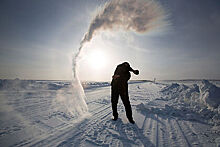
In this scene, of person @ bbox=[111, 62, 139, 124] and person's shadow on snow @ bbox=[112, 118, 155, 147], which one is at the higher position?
person @ bbox=[111, 62, 139, 124]

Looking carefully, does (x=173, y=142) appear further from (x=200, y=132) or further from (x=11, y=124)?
(x=11, y=124)

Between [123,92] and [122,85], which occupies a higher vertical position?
A: [122,85]

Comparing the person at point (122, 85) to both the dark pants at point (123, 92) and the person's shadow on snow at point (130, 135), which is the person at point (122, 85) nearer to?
the dark pants at point (123, 92)

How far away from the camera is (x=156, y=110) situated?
457 centimetres

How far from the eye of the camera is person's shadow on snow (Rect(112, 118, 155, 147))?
89.6 inches

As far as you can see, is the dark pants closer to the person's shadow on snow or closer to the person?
the person

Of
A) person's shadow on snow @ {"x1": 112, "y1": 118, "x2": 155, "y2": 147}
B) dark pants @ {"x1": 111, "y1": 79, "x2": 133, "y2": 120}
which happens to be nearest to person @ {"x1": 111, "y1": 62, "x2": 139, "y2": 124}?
dark pants @ {"x1": 111, "y1": 79, "x2": 133, "y2": 120}

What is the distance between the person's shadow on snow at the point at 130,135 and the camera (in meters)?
2.28

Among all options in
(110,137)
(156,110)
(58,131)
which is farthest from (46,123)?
(156,110)

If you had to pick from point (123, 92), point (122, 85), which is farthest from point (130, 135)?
point (122, 85)

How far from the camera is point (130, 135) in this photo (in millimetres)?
2580

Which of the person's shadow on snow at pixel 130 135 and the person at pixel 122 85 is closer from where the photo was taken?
the person's shadow on snow at pixel 130 135

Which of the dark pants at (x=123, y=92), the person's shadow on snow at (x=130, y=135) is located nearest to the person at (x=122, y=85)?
the dark pants at (x=123, y=92)

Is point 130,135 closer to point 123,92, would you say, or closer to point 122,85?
point 123,92
